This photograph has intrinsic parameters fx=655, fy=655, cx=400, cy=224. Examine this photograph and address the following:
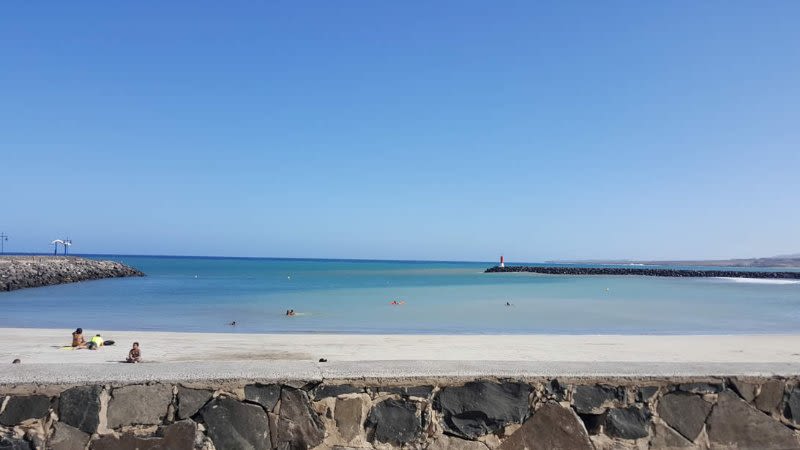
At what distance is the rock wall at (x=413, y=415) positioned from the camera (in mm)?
2578

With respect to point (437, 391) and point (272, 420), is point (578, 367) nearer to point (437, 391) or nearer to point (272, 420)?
point (437, 391)

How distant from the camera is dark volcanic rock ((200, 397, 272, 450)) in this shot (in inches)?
105

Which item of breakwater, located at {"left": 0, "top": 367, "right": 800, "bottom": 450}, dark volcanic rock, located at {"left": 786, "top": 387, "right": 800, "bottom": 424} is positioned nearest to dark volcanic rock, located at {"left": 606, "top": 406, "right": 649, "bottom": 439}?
breakwater, located at {"left": 0, "top": 367, "right": 800, "bottom": 450}

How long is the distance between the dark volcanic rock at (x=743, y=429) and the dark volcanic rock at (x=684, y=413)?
0.17 ft

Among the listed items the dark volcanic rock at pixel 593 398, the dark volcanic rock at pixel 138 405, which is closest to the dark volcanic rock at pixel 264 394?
the dark volcanic rock at pixel 138 405

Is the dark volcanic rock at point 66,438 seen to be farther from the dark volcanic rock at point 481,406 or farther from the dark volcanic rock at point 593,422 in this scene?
the dark volcanic rock at point 593,422

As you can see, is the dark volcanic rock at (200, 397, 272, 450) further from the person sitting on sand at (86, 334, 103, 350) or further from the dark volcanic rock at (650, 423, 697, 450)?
the person sitting on sand at (86, 334, 103, 350)

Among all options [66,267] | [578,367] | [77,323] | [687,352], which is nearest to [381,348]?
[687,352]

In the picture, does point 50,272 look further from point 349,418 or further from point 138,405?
point 349,418

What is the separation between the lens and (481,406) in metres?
2.81

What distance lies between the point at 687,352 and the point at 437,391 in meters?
11.9

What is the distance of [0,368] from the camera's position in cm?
277

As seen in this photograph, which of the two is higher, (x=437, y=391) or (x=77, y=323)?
(x=437, y=391)

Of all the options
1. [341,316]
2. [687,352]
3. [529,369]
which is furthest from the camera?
[341,316]
